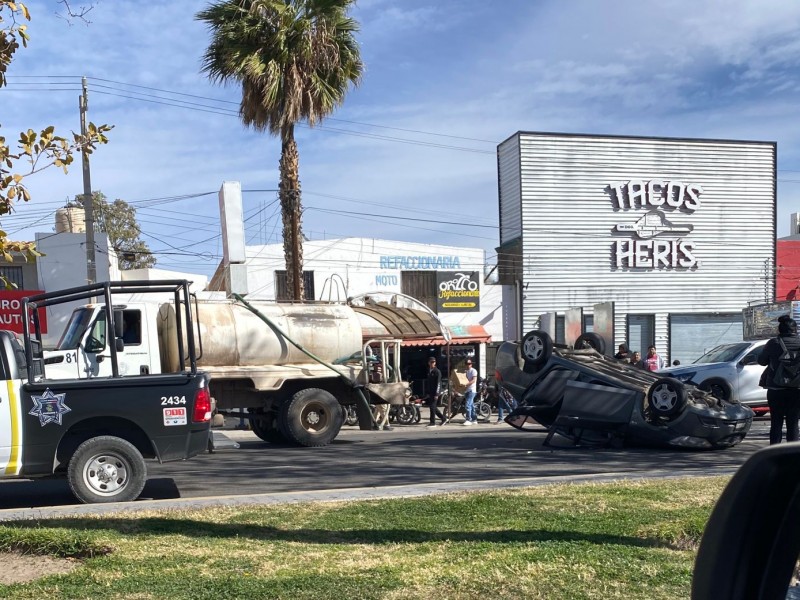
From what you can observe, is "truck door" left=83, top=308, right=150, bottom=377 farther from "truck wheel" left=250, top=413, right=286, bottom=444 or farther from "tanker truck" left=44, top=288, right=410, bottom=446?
"truck wheel" left=250, top=413, right=286, bottom=444

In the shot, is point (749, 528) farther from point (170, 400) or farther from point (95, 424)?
point (95, 424)

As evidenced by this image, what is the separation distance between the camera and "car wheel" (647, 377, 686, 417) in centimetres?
1186

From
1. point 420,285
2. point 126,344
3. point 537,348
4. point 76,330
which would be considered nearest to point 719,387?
point 537,348

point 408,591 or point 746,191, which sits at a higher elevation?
point 746,191

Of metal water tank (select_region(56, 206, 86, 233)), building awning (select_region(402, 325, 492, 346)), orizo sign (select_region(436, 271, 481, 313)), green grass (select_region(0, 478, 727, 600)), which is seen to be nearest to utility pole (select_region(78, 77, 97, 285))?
metal water tank (select_region(56, 206, 86, 233))

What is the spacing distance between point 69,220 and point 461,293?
13.7m

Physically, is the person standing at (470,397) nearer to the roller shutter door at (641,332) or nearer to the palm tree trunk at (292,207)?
the palm tree trunk at (292,207)

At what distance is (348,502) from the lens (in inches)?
301

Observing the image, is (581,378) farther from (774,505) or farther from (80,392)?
(774,505)

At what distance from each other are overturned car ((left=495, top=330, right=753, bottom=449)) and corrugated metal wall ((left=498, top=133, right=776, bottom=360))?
16311 millimetres

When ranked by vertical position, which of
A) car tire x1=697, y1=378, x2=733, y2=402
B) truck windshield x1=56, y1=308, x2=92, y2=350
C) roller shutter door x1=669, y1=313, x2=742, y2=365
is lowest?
roller shutter door x1=669, y1=313, x2=742, y2=365

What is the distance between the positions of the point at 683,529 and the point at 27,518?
516 centimetres

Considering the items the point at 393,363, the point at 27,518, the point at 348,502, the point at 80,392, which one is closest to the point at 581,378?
the point at 393,363

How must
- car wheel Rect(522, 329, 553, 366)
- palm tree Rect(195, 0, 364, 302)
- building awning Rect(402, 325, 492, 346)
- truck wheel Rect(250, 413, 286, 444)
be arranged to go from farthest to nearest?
building awning Rect(402, 325, 492, 346) < palm tree Rect(195, 0, 364, 302) < truck wheel Rect(250, 413, 286, 444) < car wheel Rect(522, 329, 553, 366)
